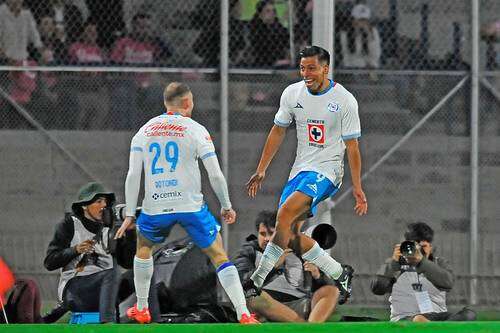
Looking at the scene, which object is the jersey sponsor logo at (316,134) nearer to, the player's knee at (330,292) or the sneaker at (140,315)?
the player's knee at (330,292)

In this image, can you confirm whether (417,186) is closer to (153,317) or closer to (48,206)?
(48,206)

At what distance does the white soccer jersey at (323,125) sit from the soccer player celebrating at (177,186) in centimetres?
75

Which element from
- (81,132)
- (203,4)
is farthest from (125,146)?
(203,4)

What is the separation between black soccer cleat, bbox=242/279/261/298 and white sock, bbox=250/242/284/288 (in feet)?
0.10

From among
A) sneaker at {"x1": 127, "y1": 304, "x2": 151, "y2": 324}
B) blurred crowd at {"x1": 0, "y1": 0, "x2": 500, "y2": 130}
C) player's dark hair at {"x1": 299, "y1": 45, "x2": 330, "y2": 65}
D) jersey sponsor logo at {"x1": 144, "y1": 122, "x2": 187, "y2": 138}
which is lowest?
sneaker at {"x1": 127, "y1": 304, "x2": 151, "y2": 324}

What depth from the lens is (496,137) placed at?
50.7 ft

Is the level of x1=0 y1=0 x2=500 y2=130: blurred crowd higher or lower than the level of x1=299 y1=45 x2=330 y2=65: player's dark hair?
higher

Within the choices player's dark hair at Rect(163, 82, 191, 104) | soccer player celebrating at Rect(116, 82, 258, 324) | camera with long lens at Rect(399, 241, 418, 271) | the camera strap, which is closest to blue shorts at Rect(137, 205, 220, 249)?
soccer player celebrating at Rect(116, 82, 258, 324)

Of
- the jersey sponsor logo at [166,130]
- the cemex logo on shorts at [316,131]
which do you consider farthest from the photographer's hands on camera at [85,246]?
the cemex logo on shorts at [316,131]

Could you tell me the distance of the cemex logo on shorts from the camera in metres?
11.4

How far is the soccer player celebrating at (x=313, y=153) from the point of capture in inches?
446

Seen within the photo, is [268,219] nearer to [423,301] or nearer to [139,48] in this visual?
[423,301]

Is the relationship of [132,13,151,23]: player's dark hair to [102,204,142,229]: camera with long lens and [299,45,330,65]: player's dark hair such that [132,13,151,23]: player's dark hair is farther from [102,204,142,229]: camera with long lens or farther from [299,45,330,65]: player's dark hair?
[299,45,330,65]: player's dark hair

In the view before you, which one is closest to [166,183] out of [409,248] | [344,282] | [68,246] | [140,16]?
[68,246]
